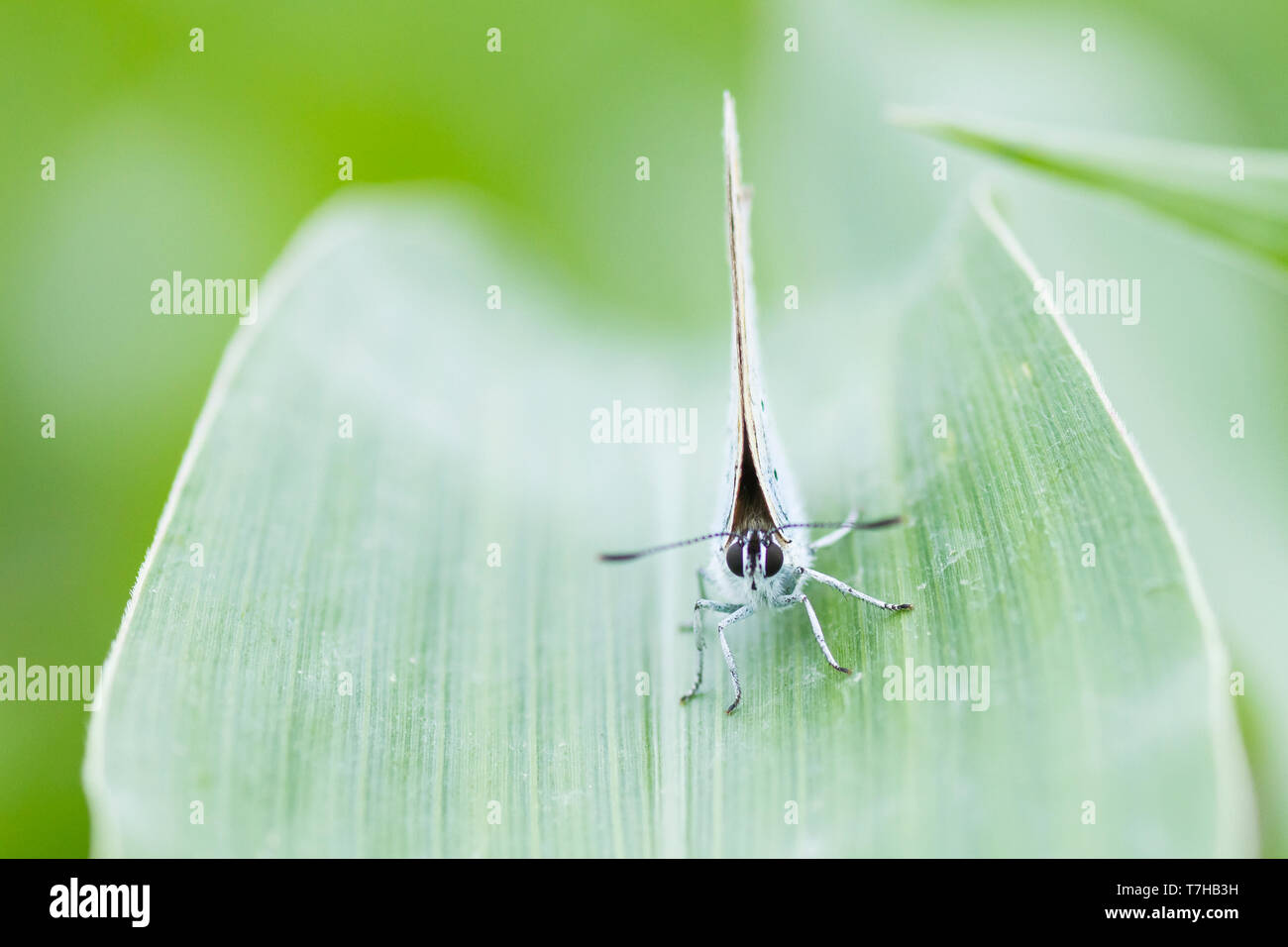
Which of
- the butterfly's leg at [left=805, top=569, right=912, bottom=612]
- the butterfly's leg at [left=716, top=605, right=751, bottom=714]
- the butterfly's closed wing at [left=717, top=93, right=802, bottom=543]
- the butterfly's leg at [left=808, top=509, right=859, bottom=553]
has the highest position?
the butterfly's closed wing at [left=717, top=93, right=802, bottom=543]

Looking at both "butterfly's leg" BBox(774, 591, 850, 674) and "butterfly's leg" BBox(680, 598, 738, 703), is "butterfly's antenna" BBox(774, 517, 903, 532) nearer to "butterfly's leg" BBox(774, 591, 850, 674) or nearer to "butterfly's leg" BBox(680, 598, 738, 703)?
"butterfly's leg" BBox(774, 591, 850, 674)

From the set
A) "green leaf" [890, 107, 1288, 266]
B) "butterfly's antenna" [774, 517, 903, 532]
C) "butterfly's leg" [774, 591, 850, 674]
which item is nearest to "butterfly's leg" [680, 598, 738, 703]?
"butterfly's leg" [774, 591, 850, 674]

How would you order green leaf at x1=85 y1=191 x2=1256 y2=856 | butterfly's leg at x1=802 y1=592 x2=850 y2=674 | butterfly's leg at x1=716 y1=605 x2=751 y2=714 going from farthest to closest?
1. butterfly's leg at x1=716 y1=605 x2=751 y2=714
2. butterfly's leg at x1=802 y1=592 x2=850 y2=674
3. green leaf at x1=85 y1=191 x2=1256 y2=856

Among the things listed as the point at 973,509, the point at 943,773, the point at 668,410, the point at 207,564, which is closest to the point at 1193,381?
the point at 973,509

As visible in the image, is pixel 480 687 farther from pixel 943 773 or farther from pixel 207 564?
pixel 943 773

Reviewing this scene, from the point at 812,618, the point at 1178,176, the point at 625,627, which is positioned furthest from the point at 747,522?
the point at 1178,176

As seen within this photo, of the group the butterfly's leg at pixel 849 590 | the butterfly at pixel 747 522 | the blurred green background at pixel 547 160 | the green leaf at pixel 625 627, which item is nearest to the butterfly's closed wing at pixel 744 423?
the butterfly at pixel 747 522

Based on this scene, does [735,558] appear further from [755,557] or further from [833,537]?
[833,537]
